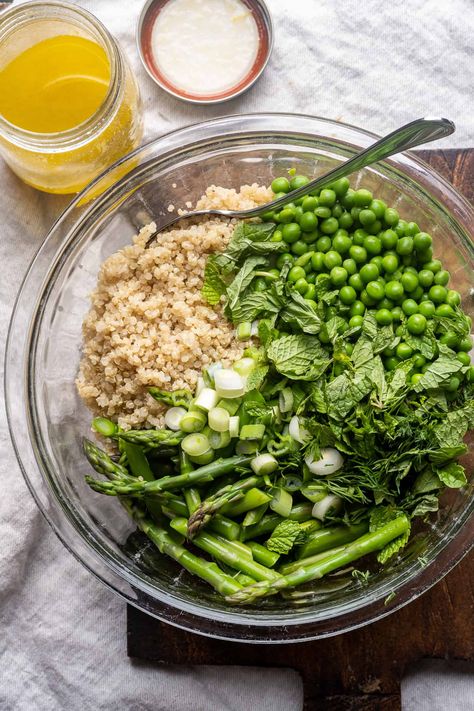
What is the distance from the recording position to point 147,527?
2.56 m

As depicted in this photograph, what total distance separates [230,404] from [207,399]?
0.27 feet

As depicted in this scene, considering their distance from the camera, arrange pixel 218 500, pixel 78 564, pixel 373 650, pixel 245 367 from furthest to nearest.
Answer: pixel 78 564
pixel 373 650
pixel 245 367
pixel 218 500

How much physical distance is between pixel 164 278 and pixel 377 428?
0.92 meters

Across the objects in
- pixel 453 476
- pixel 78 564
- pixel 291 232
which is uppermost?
pixel 291 232

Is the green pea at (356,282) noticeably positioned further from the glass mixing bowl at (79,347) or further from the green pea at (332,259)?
the glass mixing bowl at (79,347)

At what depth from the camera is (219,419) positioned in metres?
2.45

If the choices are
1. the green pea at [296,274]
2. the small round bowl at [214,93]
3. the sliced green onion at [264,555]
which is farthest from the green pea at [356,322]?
the small round bowl at [214,93]

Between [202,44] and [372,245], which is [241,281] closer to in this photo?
[372,245]

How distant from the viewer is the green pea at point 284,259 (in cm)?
263

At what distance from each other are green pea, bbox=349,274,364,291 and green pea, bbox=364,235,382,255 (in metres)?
0.11

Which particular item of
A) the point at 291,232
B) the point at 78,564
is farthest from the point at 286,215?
the point at 78,564

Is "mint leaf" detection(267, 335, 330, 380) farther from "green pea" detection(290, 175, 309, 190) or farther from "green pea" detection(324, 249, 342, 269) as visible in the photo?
"green pea" detection(290, 175, 309, 190)

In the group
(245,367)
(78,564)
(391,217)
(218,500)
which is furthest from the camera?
(78,564)

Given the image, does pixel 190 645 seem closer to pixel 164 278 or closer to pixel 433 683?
pixel 433 683
